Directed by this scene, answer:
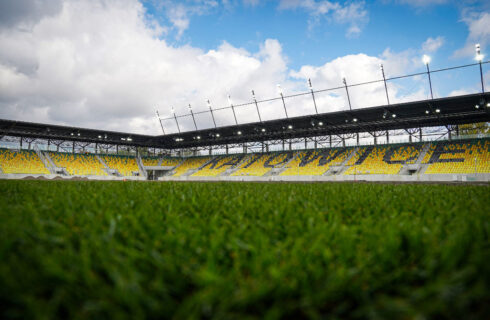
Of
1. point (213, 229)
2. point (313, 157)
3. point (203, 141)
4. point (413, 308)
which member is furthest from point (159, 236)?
point (203, 141)

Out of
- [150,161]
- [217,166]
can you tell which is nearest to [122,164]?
[150,161]

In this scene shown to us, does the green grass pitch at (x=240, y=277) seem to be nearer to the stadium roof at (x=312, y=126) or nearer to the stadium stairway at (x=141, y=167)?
the stadium roof at (x=312, y=126)

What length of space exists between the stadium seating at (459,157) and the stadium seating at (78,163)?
44559mm

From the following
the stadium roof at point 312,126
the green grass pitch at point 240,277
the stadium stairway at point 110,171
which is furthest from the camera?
the stadium stairway at point 110,171

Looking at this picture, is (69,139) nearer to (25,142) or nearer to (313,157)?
(25,142)

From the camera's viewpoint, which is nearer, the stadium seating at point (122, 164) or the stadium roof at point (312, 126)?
the stadium roof at point (312, 126)

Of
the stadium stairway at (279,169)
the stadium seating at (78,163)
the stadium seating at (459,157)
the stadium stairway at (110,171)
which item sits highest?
the stadium seating at (78,163)

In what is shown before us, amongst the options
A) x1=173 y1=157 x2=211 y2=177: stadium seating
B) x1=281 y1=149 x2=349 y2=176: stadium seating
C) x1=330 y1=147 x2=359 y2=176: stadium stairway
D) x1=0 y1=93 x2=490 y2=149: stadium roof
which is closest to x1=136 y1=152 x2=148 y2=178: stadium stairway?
x1=0 y1=93 x2=490 y2=149: stadium roof

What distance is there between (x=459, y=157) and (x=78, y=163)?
51.7m

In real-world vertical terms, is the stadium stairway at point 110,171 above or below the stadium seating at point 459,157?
above

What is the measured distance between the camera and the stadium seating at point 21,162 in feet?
104

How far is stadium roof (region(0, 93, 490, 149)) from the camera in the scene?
25.0 metres

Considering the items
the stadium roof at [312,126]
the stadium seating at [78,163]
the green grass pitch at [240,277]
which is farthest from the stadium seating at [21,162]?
the green grass pitch at [240,277]

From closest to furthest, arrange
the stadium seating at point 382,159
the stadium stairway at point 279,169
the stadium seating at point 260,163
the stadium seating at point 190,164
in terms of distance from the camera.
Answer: the stadium seating at point 382,159 < the stadium stairway at point 279,169 < the stadium seating at point 260,163 < the stadium seating at point 190,164
